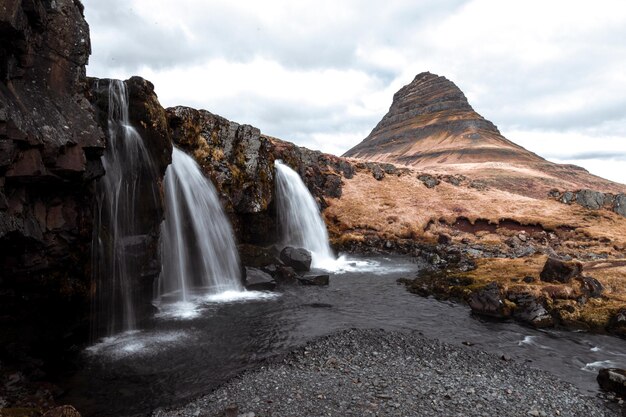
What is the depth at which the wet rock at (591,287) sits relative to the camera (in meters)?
28.3

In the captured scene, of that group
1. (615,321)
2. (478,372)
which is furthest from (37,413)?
(615,321)

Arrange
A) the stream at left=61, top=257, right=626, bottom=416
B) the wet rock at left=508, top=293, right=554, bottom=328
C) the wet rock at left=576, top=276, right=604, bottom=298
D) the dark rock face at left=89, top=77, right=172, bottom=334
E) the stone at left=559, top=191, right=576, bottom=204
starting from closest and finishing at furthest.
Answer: the stream at left=61, top=257, right=626, bottom=416 < the dark rock face at left=89, top=77, right=172, bottom=334 < the wet rock at left=508, top=293, right=554, bottom=328 < the wet rock at left=576, top=276, right=604, bottom=298 < the stone at left=559, top=191, right=576, bottom=204

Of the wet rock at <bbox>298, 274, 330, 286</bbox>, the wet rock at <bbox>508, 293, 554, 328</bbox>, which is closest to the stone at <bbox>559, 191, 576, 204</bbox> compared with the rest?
the wet rock at <bbox>508, 293, 554, 328</bbox>

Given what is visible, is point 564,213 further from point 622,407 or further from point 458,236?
point 622,407

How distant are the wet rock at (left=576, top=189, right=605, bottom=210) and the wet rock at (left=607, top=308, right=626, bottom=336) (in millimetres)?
57637

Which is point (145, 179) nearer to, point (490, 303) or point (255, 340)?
point (255, 340)

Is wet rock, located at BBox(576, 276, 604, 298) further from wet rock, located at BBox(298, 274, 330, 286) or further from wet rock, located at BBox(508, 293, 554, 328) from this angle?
wet rock, located at BBox(298, 274, 330, 286)

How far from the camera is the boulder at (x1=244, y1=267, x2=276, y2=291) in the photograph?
106ft

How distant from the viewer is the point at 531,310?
85.3ft

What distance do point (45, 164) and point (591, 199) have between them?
288ft

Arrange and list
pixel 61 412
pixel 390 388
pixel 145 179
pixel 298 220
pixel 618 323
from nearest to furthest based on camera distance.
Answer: pixel 61 412, pixel 390 388, pixel 618 323, pixel 145 179, pixel 298 220

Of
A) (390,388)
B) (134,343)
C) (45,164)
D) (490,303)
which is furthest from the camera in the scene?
(490,303)

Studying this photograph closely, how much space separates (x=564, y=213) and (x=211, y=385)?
236 feet

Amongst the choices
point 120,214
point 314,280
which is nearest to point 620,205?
point 314,280
